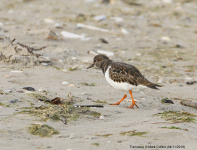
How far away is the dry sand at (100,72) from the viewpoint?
3.05 meters

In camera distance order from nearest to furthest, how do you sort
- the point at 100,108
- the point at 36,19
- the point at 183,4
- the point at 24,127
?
the point at 24,127 < the point at 100,108 < the point at 36,19 < the point at 183,4

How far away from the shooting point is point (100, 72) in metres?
6.23

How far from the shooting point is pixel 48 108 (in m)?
3.69

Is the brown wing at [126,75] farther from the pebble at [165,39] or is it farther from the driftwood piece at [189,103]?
the pebble at [165,39]

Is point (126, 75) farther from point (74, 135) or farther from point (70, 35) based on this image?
point (70, 35)

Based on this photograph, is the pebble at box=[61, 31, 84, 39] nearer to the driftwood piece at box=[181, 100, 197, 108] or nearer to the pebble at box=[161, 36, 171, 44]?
the pebble at box=[161, 36, 171, 44]

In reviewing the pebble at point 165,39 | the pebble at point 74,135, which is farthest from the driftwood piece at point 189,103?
the pebble at point 165,39

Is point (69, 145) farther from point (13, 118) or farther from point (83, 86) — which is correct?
point (83, 86)

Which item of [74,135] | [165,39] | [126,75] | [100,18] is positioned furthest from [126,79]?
[100,18]

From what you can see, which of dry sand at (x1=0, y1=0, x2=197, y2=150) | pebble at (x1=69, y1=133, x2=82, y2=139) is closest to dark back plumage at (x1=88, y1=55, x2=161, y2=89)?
dry sand at (x1=0, y1=0, x2=197, y2=150)

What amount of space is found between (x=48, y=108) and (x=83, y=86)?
63.1 inches

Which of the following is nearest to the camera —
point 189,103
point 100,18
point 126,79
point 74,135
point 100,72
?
point 74,135

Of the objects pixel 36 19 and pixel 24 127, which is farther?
pixel 36 19

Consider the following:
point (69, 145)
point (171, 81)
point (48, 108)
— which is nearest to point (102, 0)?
point (171, 81)
